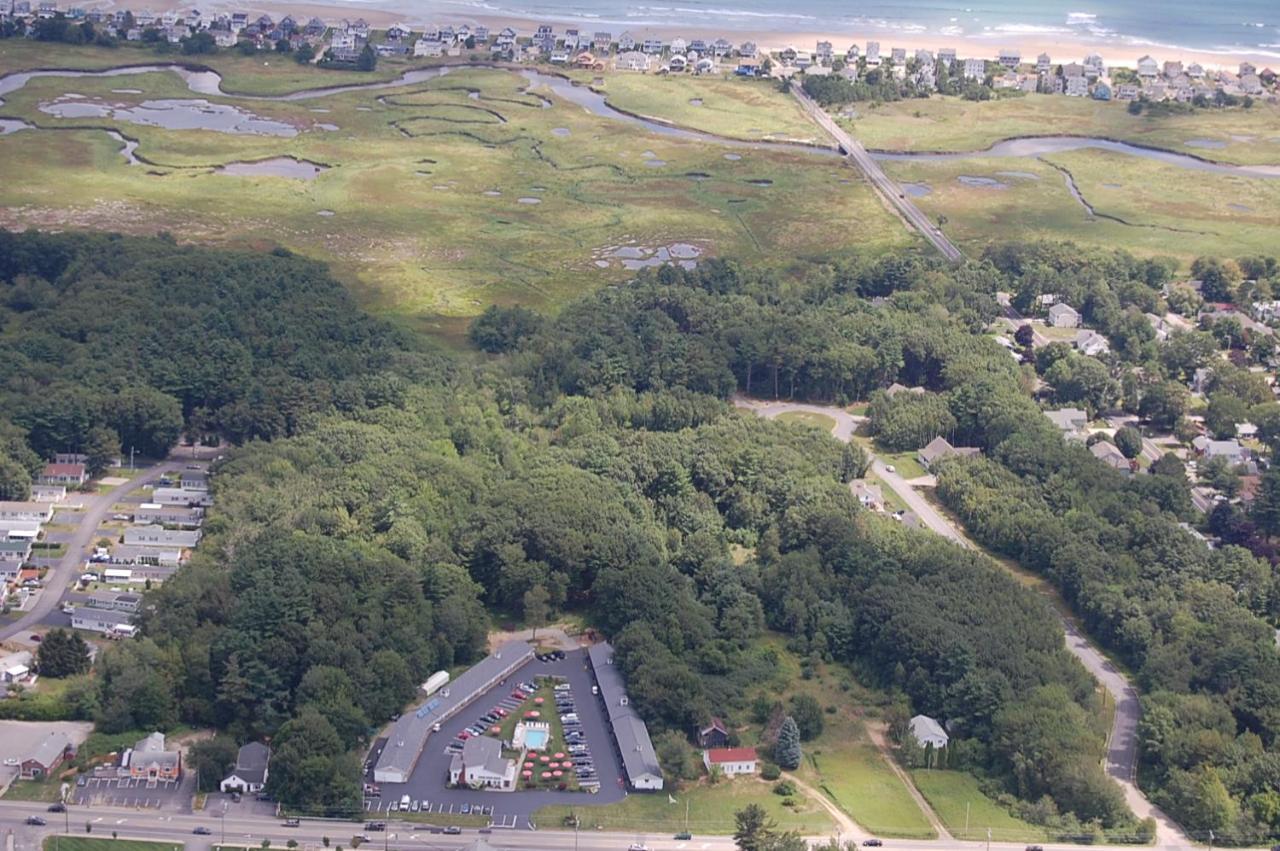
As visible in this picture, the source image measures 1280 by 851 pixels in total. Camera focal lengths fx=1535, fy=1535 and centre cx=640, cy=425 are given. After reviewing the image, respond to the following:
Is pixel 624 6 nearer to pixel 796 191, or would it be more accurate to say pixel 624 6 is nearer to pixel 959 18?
pixel 959 18

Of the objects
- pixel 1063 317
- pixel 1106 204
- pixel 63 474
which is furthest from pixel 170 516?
pixel 1106 204

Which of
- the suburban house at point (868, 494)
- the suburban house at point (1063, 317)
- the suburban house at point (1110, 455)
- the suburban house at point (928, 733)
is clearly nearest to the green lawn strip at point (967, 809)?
the suburban house at point (928, 733)

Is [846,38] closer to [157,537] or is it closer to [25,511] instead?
[157,537]

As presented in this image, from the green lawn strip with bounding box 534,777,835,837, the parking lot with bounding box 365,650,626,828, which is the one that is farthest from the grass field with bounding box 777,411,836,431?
the green lawn strip with bounding box 534,777,835,837

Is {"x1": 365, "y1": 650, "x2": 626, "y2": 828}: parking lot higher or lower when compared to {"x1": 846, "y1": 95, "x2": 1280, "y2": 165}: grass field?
lower

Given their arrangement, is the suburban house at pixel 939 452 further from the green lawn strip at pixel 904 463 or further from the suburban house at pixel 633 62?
the suburban house at pixel 633 62

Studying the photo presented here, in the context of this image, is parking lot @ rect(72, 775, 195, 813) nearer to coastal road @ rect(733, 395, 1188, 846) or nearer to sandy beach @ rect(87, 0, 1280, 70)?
coastal road @ rect(733, 395, 1188, 846)
